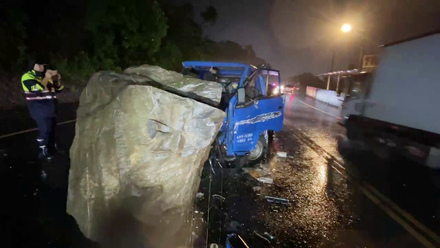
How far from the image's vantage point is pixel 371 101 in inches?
347

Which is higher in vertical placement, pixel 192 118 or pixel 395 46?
pixel 395 46

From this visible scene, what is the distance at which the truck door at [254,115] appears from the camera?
5.52 metres

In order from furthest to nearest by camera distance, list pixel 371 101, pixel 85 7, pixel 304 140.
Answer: pixel 85 7 → pixel 304 140 → pixel 371 101

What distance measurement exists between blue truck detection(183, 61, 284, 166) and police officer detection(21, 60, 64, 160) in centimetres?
256

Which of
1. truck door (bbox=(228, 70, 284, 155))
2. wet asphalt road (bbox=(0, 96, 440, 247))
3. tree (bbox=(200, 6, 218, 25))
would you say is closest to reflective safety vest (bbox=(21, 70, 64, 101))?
wet asphalt road (bbox=(0, 96, 440, 247))

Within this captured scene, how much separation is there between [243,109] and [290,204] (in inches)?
74.0

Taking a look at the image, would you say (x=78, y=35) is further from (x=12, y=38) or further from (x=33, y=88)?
(x=33, y=88)

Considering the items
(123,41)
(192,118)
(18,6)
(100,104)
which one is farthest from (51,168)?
(123,41)

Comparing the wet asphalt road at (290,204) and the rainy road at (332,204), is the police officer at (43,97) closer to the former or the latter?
the wet asphalt road at (290,204)

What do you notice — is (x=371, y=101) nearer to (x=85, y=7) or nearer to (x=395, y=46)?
(x=395, y=46)

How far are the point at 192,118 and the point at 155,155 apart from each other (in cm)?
46

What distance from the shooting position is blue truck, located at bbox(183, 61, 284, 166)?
543 cm

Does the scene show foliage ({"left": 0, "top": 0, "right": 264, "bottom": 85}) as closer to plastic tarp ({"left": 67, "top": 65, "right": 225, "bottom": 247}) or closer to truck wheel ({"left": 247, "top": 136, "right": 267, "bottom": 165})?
truck wheel ({"left": 247, "top": 136, "right": 267, "bottom": 165})

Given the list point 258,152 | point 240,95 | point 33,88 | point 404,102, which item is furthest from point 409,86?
point 33,88
